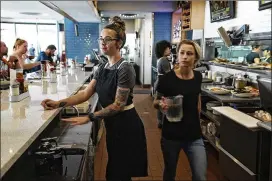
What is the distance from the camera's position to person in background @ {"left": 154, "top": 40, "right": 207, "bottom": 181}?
7.84 feet

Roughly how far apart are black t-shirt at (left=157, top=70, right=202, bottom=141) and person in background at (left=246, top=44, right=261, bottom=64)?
1.94 m

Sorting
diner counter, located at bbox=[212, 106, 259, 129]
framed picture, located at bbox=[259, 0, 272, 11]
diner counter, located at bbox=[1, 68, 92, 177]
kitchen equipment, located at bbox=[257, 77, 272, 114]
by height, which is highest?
framed picture, located at bbox=[259, 0, 272, 11]

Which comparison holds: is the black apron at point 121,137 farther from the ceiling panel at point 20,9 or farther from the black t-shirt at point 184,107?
the ceiling panel at point 20,9

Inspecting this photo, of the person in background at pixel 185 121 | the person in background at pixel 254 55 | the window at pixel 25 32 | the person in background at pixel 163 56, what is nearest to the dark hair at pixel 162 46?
the person in background at pixel 163 56

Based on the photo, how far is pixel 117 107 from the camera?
206 centimetres

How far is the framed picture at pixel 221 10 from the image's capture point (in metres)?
4.95

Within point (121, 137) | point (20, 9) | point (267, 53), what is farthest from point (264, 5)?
point (20, 9)

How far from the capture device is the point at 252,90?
401 centimetres

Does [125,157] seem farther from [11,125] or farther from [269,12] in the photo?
[269,12]

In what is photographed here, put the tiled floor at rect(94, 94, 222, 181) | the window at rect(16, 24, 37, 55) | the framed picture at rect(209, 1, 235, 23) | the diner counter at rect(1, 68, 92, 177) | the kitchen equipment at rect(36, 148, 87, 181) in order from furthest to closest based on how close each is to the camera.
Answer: the framed picture at rect(209, 1, 235, 23) < the tiled floor at rect(94, 94, 222, 181) < the window at rect(16, 24, 37, 55) < the kitchen equipment at rect(36, 148, 87, 181) < the diner counter at rect(1, 68, 92, 177)

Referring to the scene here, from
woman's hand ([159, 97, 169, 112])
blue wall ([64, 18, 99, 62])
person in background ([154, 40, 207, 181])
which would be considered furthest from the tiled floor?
blue wall ([64, 18, 99, 62])

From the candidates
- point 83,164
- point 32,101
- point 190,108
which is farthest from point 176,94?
point 32,101

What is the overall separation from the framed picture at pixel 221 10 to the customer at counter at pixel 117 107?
10.3ft

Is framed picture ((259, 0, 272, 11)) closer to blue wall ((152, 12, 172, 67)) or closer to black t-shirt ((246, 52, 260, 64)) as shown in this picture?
black t-shirt ((246, 52, 260, 64))
